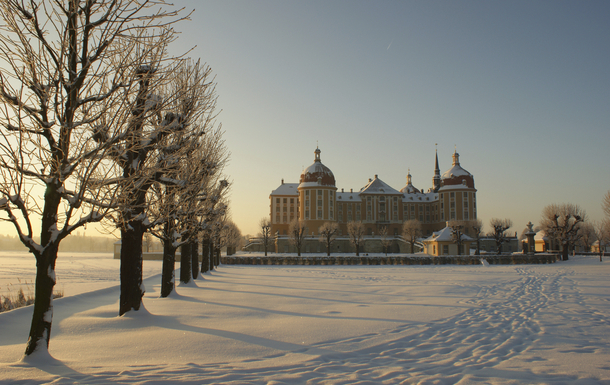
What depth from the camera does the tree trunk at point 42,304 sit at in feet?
20.0

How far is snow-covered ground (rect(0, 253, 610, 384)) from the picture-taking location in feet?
17.9

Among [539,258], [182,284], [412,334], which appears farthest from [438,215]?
[412,334]

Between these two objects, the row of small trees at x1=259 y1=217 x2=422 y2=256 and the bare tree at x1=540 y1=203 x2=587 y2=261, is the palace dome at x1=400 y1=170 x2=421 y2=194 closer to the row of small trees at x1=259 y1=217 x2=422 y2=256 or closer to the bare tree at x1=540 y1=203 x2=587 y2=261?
the row of small trees at x1=259 y1=217 x2=422 y2=256

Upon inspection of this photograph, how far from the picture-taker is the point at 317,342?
7480 mm

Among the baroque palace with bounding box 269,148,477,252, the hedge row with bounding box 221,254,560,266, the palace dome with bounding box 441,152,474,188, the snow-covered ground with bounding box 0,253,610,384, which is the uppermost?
the palace dome with bounding box 441,152,474,188

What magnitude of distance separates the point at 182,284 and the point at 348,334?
1126 cm

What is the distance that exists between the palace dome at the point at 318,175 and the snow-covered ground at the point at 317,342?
62084mm

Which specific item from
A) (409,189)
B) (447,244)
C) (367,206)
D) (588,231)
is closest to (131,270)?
(447,244)

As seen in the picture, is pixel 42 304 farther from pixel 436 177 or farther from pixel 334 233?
pixel 436 177

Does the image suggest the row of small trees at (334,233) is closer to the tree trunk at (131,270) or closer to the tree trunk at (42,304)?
the tree trunk at (131,270)

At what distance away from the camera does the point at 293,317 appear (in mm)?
10125

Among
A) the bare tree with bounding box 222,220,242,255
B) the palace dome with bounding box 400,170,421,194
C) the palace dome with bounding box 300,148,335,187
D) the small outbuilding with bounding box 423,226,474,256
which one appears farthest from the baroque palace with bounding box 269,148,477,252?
the small outbuilding with bounding box 423,226,474,256

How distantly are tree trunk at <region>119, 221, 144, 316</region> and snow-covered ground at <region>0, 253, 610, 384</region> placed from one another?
363 millimetres

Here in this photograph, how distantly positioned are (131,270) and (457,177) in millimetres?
76371
